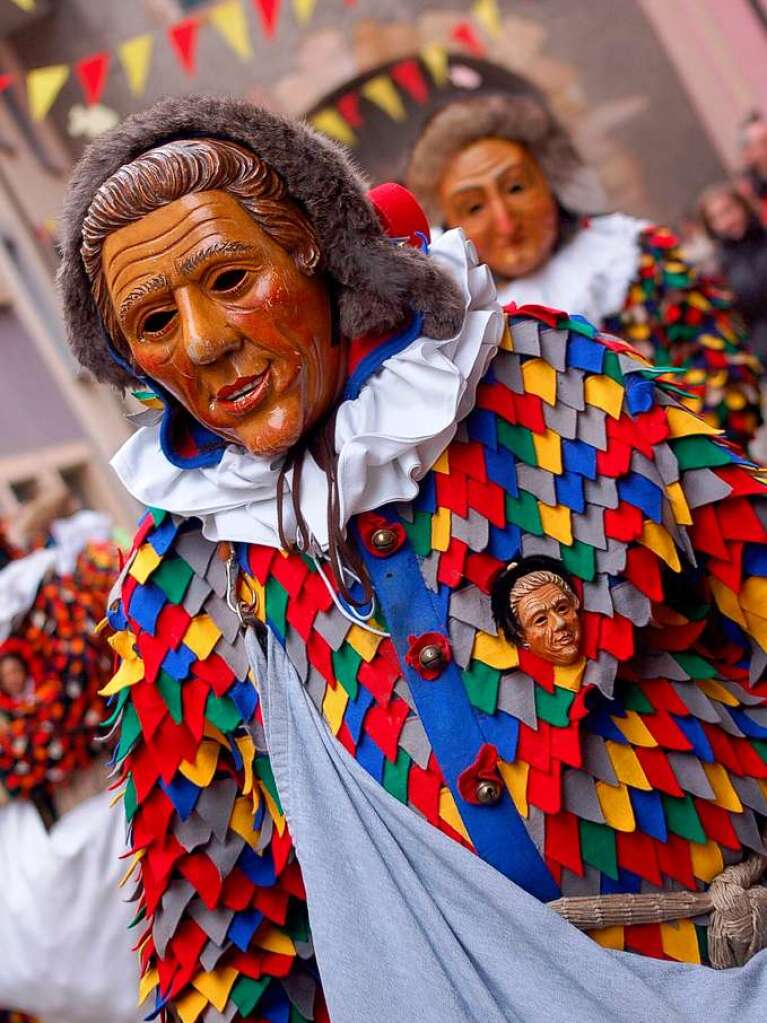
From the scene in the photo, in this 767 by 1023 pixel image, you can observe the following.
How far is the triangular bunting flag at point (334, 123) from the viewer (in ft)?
28.1

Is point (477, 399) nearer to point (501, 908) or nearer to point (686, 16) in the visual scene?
point (501, 908)

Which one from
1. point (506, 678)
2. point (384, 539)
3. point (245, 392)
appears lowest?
point (506, 678)

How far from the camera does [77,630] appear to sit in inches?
144

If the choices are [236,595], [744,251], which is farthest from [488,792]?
[744,251]

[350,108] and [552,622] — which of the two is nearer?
[552,622]

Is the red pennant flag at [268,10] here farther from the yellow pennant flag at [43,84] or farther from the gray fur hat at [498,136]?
the gray fur hat at [498,136]

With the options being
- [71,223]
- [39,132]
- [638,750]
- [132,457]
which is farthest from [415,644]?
[39,132]

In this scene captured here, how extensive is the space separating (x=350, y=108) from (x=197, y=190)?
283 inches

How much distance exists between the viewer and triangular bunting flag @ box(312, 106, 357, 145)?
8578 mm

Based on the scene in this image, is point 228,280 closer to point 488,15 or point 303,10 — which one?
point 303,10

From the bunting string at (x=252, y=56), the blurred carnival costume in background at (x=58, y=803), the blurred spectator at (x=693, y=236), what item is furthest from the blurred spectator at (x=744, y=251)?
the blurred carnival costume in background at (x=58, y=803)

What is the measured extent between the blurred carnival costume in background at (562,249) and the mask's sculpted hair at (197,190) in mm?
1748

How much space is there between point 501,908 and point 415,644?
0.38m

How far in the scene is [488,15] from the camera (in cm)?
836
